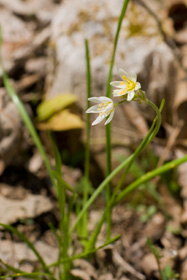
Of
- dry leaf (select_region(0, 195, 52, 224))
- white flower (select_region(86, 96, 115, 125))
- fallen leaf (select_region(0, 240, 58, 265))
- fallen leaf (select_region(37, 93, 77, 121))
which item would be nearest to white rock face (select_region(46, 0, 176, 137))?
fallen leaf (select_region(37, 93, 77, 121))

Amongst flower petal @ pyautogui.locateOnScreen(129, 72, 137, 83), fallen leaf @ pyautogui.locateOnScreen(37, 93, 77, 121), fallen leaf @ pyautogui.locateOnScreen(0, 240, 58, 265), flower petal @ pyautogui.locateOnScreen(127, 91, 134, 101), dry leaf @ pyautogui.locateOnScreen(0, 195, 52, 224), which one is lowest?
fallen leaf @ pyautogui.locateOnScreen(0, 240, 58, 265)

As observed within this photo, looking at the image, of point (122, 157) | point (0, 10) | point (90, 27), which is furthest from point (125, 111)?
point (0, 10)

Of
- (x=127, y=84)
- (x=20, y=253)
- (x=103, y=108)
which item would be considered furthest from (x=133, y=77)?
(x=20, y=253)

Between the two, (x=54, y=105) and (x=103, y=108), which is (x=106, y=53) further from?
(x=103, y=108)

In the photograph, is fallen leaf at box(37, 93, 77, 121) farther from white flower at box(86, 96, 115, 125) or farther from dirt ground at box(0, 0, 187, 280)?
white flower at box(86, 96, 115, 125)

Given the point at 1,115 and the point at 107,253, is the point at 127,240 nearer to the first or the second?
the point at 107,253

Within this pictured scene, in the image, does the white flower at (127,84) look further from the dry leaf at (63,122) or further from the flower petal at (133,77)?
the dry leaf at (63,122)
